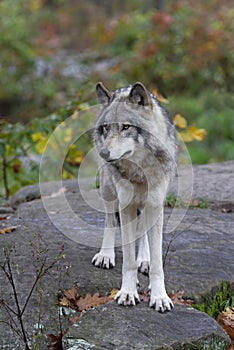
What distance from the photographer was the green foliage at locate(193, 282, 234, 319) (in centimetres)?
378

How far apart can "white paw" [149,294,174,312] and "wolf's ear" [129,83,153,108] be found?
4.00 feet

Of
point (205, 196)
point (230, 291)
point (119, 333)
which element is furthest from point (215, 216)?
point (119, 333)

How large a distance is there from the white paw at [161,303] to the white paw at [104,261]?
624 mm

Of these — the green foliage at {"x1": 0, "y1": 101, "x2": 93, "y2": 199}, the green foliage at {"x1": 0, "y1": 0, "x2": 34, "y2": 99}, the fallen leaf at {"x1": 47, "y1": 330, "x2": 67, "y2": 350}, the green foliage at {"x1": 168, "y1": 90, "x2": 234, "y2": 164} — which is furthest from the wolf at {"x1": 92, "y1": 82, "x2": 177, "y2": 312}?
the green foliage at {"x1": 0, "y1": 0, "x2": 34, "y2": 99}

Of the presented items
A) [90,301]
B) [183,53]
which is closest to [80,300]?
[90,301]

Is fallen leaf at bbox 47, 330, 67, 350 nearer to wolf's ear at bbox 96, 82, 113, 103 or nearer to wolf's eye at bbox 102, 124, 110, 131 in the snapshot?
wolf's eye at bbox 102, 124, 110, 131

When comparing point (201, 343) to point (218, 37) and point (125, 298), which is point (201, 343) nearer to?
point (125, 298)

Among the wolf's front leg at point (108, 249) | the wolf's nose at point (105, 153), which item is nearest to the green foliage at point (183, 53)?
the wolf's front leg at point (108, 249)

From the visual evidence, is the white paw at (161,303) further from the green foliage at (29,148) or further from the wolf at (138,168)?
the green foliage at (29,148)

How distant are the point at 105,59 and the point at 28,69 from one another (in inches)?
93.5

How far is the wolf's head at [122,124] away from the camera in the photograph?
3182 mm

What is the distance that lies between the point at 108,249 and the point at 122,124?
3.81 ft

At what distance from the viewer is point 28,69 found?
15.2m

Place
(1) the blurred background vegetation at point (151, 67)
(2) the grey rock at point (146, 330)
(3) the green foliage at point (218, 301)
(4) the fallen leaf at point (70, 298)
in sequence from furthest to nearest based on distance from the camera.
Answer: (1) the blurred background vegetation at point (151, 67), (3) the green foliage at point (218, 301), (4) the fallen leaf at point (70, 298), (2) the grey rock at point (146, 330)
